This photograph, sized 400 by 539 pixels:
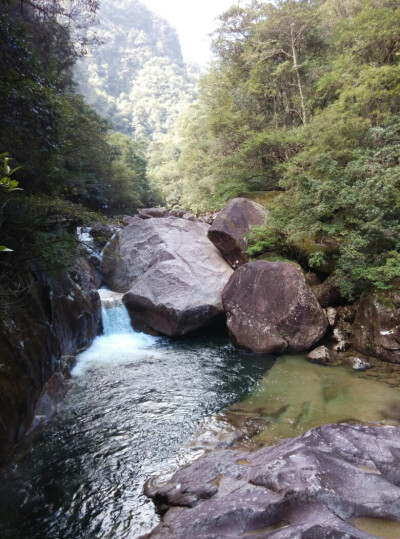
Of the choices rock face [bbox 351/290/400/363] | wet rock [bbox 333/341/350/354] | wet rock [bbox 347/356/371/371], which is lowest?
wet rock [bbox 347/356/371/371]

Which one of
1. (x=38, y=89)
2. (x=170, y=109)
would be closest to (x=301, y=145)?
(x=38, y=89)

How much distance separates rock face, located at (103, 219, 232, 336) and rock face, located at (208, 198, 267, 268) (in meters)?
0.49

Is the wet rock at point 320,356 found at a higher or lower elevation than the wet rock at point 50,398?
lower

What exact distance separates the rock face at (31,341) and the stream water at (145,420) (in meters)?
0.57

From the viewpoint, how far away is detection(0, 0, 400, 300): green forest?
575 cm

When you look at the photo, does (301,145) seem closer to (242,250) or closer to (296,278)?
(242,250)

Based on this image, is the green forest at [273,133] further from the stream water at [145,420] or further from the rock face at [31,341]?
the stream water at [145,420]

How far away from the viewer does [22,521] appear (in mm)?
4066

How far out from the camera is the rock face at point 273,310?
30.3 feet

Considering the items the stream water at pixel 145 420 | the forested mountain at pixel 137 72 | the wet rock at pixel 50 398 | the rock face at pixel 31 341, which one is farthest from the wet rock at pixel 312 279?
the forested mountain at pixel 137 72

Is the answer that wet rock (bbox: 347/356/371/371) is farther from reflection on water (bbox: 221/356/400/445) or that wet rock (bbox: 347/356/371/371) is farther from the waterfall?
the waterfall

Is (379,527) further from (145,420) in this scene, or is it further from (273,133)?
(273,133)

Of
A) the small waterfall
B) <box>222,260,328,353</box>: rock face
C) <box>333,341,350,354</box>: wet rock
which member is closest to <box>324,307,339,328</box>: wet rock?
<box>222,260,328,353</box>: rock face

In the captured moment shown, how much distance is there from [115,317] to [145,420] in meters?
5.88
